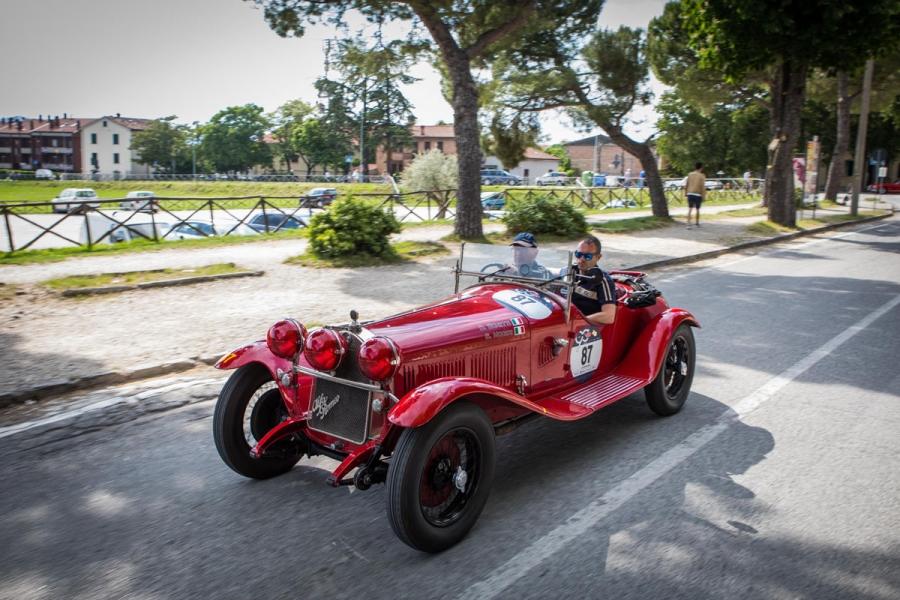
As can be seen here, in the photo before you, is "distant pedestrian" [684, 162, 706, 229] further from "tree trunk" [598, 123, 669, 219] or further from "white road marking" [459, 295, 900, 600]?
"white road marking" [459, 295, 900, 600]

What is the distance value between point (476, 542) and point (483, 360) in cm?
107

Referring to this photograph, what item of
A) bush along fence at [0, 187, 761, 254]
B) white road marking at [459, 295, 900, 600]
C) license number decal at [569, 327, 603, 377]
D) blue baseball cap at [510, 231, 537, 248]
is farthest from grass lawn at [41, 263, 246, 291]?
white road marking at [459, 295, 900, 600]

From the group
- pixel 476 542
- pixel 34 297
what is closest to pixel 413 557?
pixel 476 542

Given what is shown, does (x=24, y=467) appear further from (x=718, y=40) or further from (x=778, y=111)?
(x=778, y=111)

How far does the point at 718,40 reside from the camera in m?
18.8

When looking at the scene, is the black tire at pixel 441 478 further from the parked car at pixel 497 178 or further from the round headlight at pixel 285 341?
the parked car at pixel 497 178

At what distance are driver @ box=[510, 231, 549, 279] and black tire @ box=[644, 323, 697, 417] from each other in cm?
123

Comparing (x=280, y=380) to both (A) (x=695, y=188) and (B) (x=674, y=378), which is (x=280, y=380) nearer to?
(B) (x=674, y=378)

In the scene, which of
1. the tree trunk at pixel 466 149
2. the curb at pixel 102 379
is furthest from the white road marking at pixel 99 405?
the tree trunk at pixel 466 149

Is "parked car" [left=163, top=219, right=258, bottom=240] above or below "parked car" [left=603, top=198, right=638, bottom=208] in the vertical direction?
below

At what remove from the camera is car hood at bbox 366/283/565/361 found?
3893 millimetres

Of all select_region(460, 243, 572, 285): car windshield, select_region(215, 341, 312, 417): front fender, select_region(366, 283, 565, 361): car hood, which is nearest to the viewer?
select_region(366, 283, 565, 361): car hood

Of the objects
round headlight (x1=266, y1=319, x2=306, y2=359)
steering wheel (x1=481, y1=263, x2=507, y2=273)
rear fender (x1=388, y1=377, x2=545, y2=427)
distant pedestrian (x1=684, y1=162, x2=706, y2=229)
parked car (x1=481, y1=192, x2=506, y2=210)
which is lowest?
rear fender (x1=388, y1=377, x2=545, y2=427)

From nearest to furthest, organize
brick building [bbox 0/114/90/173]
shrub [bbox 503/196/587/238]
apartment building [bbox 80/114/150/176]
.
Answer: shrub [bbox 503/196/587/238] → apartment building [bbox 80/114/150/176] → brick building [bbox 0/114/90/173]
